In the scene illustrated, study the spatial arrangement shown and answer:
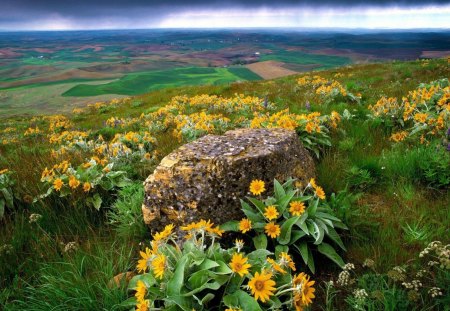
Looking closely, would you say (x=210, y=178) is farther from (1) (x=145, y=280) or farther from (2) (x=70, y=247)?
(2) (x=70, y=247)

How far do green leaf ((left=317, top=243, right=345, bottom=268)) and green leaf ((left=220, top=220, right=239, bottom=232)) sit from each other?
824 mm

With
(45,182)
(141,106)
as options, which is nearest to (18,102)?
(141,106)

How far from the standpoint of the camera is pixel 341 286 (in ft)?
9.64

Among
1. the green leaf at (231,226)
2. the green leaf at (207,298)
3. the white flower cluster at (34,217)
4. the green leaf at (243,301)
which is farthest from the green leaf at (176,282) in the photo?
the white flower cluster at (34,217)

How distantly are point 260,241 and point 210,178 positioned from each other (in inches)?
34.1

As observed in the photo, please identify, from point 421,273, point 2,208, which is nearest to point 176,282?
point 421,273

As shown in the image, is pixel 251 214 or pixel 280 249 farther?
pixel 251 214

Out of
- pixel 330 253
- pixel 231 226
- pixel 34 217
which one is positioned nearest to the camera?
pixel 330 253

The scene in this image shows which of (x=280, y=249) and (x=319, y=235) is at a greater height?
(x=319, y=235)

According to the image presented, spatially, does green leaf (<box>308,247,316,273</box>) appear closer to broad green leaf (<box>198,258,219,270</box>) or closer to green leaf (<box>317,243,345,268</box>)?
green leaf (<box>317,243,345,268</box>)

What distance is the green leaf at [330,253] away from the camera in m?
3.14

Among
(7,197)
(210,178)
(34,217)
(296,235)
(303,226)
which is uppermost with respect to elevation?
(210,178)

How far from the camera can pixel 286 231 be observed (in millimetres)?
3270

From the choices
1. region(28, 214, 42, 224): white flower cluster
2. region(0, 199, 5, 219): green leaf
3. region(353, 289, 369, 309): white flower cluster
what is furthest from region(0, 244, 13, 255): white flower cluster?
region(353, 289, 369, 309): white flower cluster
